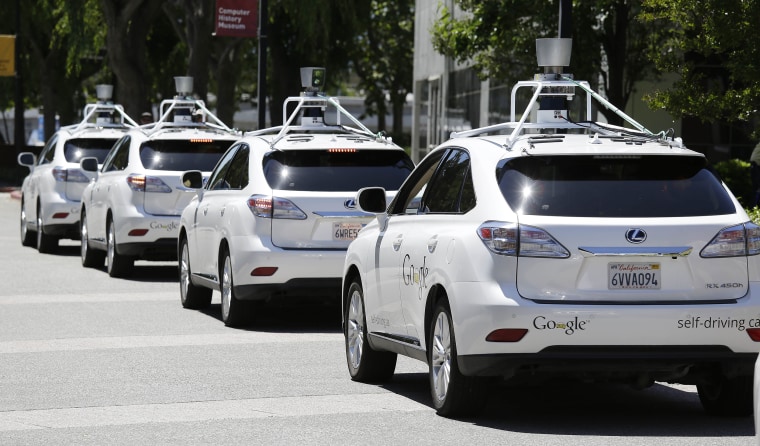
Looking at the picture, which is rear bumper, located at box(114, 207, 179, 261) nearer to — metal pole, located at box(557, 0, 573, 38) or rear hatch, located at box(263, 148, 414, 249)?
rear hatch, located at box(263, 148, 414, 249)

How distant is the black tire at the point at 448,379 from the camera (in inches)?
347

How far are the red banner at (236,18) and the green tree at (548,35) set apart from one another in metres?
4.64

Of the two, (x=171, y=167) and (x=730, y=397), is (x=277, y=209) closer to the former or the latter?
(x=171, y=167)

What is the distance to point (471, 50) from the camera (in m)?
25.0

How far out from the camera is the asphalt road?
28.0ft

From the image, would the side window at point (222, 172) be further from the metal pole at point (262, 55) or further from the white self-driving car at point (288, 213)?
the metal pole at point (262, 55)

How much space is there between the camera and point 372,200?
10.4 metres

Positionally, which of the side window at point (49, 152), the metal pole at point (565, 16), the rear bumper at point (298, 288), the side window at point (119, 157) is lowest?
the rear bumper at point (298, 288)

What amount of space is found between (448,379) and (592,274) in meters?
1.04

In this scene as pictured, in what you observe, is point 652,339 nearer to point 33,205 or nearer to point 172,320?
point 172,320

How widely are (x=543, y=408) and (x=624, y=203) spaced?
1.55m

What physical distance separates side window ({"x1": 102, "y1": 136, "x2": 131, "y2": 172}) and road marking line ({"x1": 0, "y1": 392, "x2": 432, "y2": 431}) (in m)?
9.74

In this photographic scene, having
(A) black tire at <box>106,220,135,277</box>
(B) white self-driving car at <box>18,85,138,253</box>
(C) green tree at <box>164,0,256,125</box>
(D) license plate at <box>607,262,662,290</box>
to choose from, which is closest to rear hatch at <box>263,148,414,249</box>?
(A) black tire at <box>106,220,135,277</box>

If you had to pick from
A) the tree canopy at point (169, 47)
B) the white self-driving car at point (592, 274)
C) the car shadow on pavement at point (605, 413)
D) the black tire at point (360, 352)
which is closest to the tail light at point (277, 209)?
the black tire at point (360, 352)
